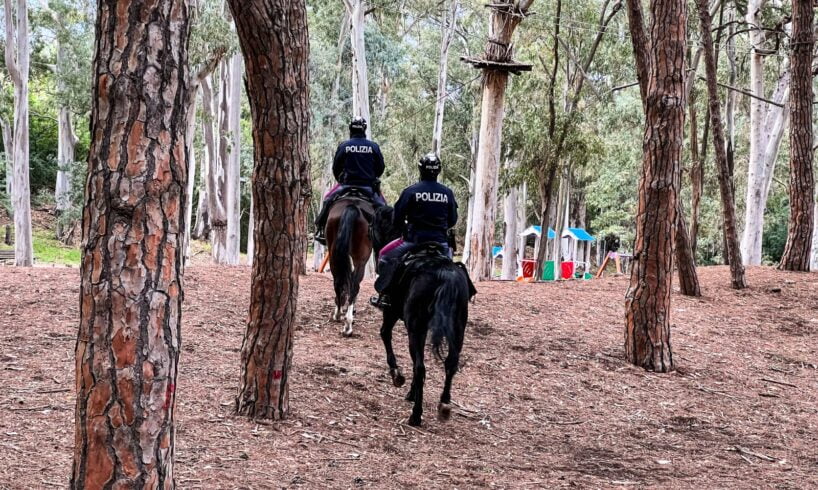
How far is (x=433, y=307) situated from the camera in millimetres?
6785

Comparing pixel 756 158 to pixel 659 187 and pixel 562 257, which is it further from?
pixel 562 257

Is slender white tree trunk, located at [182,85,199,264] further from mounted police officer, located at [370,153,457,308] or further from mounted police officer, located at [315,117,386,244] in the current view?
mounted police officer, located at [370,153,457,308]

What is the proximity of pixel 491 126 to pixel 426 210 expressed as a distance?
10132mm

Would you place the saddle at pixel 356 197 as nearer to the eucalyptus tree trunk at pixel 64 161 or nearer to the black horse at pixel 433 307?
the black horse at pixel 433 307

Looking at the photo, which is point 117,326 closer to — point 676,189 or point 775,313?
point 676,189

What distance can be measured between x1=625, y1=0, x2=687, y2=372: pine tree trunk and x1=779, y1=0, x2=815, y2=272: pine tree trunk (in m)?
6.96

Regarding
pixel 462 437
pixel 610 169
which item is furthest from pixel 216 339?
pixel 610 169

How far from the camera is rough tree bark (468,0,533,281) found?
53.7ft

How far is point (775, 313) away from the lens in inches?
524

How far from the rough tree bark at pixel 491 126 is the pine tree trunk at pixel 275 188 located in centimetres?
1080

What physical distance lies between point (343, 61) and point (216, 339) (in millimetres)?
30422

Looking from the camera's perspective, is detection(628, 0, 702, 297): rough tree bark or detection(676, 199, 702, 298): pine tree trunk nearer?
detection(628, 0, 702, 297): rough tree bark

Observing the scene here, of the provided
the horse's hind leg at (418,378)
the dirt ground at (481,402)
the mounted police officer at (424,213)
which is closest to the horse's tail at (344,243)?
the dirt ground at (481,402)

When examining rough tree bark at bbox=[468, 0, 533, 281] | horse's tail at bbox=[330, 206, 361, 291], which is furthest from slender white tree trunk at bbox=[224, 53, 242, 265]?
horse's tail at bbox=[330, 206, 361, 291]
